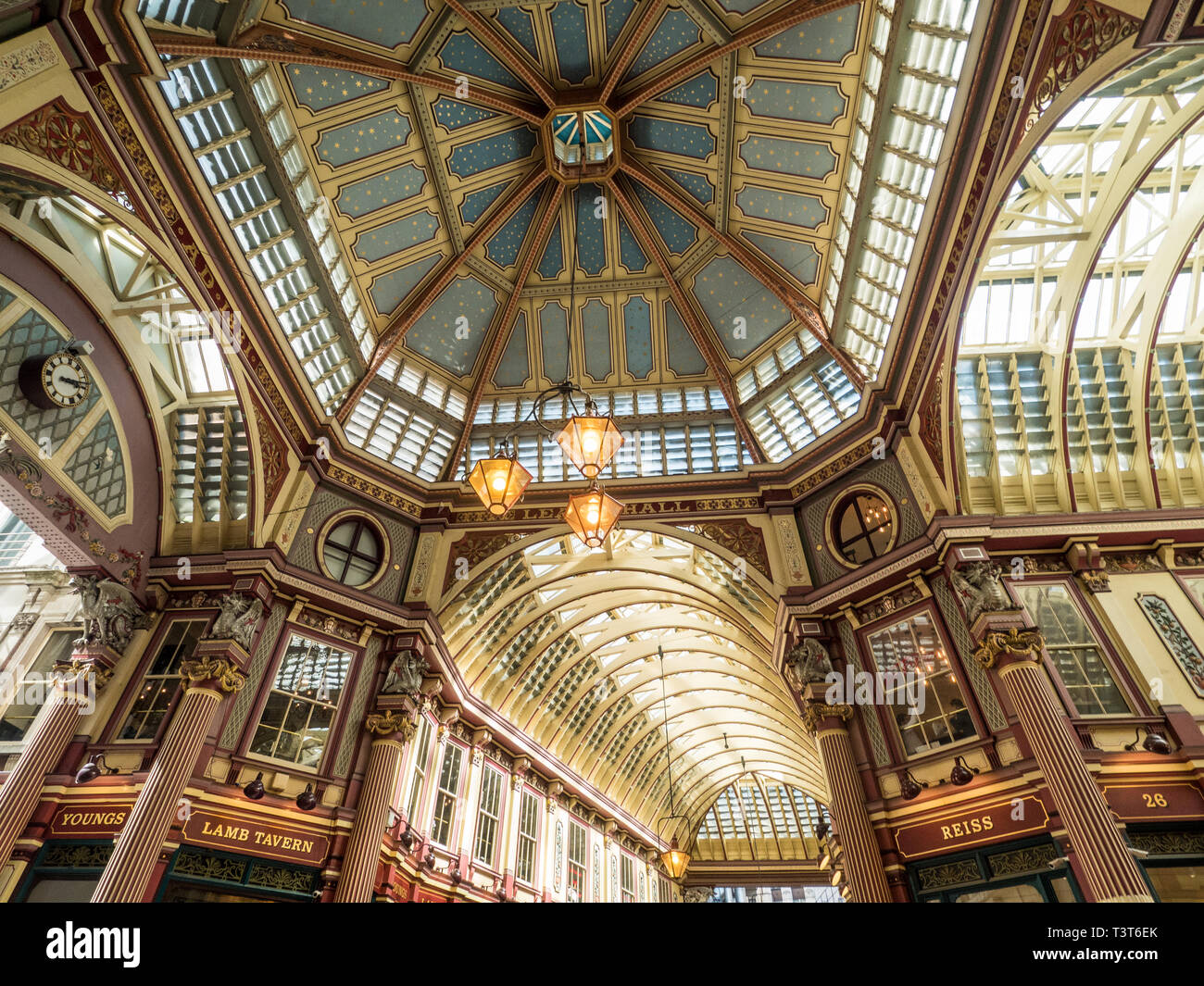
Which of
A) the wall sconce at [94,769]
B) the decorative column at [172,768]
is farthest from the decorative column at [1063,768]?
the wall sconce at [94,769]

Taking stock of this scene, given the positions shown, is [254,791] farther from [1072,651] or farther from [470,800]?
[1072,651]

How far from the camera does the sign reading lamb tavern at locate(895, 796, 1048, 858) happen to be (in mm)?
11008

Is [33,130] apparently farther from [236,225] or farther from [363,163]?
[363,163]

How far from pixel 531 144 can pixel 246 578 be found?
1279 cm

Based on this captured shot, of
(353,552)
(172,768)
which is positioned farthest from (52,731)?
(353,552)

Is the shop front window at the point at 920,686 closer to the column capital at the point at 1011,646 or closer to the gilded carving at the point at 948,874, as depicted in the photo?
the column capital at the point at 1011,646

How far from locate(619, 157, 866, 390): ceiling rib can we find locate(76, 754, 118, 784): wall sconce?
1729 cm

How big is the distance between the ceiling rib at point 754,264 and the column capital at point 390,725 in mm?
12789

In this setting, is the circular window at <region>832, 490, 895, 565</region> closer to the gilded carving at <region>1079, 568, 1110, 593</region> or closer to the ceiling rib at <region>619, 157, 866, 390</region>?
the ceiling rib at <region>619, 157, 866, 390</region>

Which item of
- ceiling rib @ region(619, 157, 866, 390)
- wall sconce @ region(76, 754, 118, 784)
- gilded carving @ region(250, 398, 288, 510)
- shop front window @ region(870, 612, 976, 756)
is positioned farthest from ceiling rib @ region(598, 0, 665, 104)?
wall sconce @ region(76, 754, 118, 784)

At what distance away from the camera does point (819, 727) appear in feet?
45.4

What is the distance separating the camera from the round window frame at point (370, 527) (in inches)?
619

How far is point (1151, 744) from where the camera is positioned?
36.9 ft

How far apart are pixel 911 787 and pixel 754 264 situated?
12.5 m
